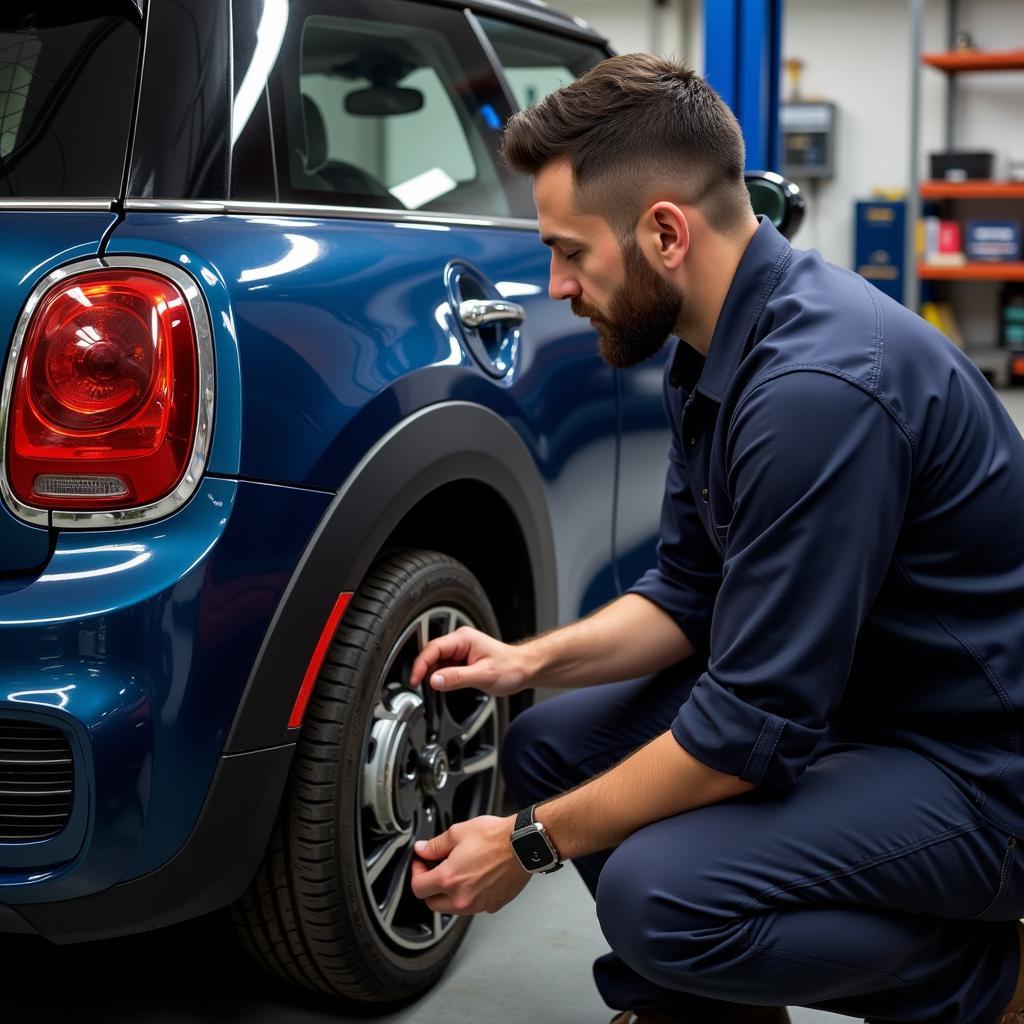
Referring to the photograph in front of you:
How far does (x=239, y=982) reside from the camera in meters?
1.87

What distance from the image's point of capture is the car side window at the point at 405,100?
181 cm

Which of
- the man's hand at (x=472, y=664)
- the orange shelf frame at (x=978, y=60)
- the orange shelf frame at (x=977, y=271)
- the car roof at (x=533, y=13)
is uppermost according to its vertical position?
the orange shelf frame at (x=978, y=60)

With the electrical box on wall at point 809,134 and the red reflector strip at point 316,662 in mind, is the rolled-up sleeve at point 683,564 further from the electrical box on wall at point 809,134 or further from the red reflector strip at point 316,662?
the electrical box on wall at point 809,134

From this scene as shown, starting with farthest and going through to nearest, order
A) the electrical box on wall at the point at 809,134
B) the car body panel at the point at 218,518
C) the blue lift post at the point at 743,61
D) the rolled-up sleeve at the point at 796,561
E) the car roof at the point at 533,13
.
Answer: the electrical box on wall at the point at 809,134 → the blue lift post at the point at 743,61 → the car roof at the point at 533,13 → the car body panel at the point at 218,518 → the rolled-up sleeve at the point at 796,561

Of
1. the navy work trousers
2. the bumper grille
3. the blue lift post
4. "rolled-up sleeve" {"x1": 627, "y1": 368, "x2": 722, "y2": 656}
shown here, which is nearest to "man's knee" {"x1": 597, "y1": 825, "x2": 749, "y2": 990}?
the navy work trousers

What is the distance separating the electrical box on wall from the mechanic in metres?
8.33

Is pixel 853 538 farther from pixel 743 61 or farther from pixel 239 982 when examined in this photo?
pixel 743 61

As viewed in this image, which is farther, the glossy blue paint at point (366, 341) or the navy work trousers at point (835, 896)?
the glossy blue paint at point (366, 341)

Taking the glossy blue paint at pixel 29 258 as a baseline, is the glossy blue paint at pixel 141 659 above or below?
below

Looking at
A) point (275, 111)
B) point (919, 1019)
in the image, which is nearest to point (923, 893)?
point (919, 1019)

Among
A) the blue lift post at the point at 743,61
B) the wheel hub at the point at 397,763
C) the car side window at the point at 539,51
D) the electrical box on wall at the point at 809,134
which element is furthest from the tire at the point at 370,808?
the electrical box on wall at the point at 809,134

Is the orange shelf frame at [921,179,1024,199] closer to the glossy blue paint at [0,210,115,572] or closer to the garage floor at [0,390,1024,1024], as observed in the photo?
the garage floor at [0,390,1024,1024]

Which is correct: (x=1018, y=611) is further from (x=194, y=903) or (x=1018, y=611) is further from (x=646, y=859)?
(x=194, y=903)

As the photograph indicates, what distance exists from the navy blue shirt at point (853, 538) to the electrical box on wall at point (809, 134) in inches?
331
